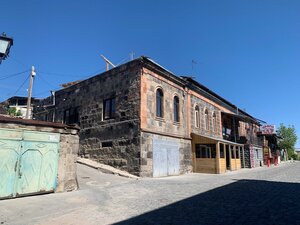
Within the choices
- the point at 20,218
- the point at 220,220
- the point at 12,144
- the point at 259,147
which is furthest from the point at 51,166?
the point at 259,147

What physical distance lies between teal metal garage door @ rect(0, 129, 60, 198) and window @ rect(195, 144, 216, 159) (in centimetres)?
1203

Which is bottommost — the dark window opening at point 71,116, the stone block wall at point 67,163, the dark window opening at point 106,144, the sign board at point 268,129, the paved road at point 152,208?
the paved road at point 152,208

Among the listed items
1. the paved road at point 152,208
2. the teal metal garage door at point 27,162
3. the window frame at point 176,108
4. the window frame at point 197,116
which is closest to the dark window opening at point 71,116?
the window frame at point 176,108

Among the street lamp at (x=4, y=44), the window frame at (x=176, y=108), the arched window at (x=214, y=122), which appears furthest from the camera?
the arched window at (x=214, y=122)

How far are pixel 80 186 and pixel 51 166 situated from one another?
180 centimetres

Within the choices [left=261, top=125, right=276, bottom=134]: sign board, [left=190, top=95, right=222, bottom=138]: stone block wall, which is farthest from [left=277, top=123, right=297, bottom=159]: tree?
[left=190, top=95, right=222, bottom=138]: stone block wall

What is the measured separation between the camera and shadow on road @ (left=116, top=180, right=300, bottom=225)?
5.29 meters

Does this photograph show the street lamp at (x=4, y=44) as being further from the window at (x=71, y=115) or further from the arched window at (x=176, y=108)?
the arched window at (x=176, y=108)

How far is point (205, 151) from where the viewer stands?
18688 mm

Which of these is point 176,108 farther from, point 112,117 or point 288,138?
point 288,138

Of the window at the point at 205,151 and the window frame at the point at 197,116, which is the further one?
the window frame at the point at 197,116

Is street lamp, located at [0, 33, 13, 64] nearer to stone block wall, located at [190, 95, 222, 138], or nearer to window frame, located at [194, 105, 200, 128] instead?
stone block wall, located at [190, 95, 222, 138]

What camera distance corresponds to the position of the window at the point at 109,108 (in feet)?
52.7

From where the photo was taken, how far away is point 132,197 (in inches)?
323
